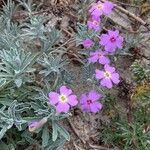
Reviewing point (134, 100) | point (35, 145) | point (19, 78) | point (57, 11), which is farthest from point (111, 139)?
point (57, 11)

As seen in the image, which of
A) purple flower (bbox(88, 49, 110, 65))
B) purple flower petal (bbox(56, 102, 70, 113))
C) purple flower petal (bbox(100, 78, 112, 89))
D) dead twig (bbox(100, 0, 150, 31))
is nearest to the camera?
purple flower petal (bbox(56, 102, 70, 113))

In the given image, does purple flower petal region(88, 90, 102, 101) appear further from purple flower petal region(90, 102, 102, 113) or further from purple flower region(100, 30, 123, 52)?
purple flower region(100, 30, 123, 52)

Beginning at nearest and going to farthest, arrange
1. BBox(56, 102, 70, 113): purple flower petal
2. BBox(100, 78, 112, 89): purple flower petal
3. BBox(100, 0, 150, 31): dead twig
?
BBox(56, 102, 70, 113): purple flower petal < BBox(100, 78, 112, 89): purple flower petal < BBox(100, 0, 150, 31): dead twig

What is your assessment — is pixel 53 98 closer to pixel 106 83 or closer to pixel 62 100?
pixel 62 100

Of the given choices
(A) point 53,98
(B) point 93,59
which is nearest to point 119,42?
(B) point 93,59

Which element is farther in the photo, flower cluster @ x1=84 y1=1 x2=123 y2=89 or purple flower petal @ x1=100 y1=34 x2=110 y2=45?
purple flower petal @ x1=100 y1=34 x2=110 y2=45

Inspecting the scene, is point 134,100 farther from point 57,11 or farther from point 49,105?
point 57,11

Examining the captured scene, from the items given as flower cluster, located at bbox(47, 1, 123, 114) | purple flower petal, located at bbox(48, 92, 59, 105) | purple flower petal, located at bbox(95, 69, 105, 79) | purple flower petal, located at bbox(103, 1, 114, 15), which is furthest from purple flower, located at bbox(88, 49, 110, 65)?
purple flower petal, located at bbox(48, 92, 59, 105)
